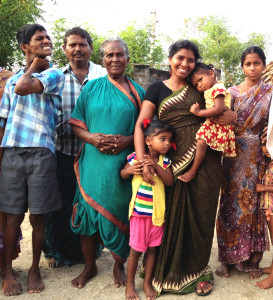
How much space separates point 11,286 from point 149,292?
1223 mm

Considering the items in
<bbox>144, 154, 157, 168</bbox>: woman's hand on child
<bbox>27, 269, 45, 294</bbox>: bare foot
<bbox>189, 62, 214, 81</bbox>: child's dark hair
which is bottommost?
<bbox>27, 269, 45, 294</bbox>: bare foot

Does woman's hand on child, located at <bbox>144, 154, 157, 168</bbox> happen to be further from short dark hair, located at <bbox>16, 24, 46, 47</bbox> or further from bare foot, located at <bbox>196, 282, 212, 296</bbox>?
short dark hair, located at <bbox>16, 24, 46, 47</bbox>

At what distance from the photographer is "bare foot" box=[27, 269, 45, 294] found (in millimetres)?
3000

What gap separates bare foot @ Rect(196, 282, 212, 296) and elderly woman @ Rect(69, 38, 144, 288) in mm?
694

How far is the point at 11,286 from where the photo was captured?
2955 millimetres

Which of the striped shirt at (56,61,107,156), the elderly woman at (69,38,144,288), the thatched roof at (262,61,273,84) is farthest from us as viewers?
the thatched roof at (262,61,273,84)

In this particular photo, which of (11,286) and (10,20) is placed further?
(10,20)

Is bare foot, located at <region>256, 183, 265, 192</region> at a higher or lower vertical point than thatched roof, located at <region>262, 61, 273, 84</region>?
lower

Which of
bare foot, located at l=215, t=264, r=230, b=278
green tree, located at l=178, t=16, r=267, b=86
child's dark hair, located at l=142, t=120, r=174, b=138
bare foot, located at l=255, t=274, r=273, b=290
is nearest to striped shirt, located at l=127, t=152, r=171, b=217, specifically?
child's dark hair, located at l=142, t=120, r=174, b=138

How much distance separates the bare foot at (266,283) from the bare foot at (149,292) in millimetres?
979

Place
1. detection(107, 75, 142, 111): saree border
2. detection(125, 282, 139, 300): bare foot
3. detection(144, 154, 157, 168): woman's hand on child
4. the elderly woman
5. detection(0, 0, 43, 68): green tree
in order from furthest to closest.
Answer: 1. detection(0, 0, 43, 68): green tree
2. detection(107, 75, 142, 111): saree border
3. the elderly woman
4. detection(125, 282, 139, 300): bare foot
5. detection(144, 154, 157, 168): woman's hand on child

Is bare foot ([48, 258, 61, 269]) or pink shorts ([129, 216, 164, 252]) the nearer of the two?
pink shorts ([129, 216, 164, 252])

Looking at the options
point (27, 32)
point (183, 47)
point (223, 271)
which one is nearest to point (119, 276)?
point (223, 271)

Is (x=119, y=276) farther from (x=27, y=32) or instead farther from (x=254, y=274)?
(x=27, y=32)
